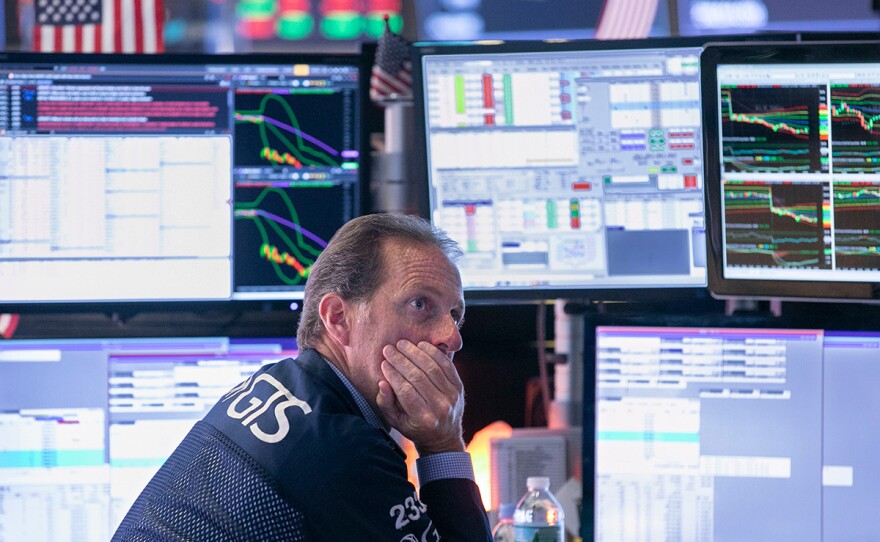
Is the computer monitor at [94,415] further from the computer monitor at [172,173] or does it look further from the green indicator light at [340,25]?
the green indicator light at [340,25]

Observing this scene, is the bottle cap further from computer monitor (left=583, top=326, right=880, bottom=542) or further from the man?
the man

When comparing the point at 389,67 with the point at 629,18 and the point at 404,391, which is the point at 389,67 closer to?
the point at 404,391

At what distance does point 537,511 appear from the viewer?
6.66 feet

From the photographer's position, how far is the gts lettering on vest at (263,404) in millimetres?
1303

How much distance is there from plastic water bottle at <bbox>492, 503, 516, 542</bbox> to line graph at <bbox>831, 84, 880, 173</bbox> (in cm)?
91

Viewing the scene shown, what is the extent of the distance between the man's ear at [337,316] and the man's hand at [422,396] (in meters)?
0.07

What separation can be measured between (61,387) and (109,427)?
0.40 feet

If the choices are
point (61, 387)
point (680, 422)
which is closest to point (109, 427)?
point (61, 387)

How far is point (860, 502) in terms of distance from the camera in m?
1.93

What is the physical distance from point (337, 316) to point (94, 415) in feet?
2.48

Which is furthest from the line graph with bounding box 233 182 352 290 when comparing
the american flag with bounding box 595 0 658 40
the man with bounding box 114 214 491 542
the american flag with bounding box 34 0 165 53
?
the american flag with bounding box 595 0 658 40

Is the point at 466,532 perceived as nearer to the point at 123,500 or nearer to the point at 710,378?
the point at 710,378

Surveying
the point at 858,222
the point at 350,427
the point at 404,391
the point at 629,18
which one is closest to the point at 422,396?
the point at 404,391

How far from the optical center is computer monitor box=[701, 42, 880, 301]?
1.92 meters
